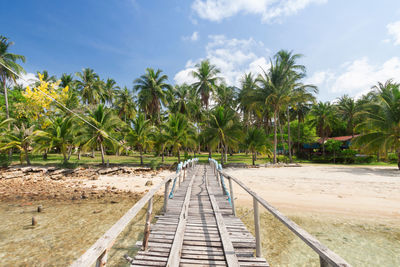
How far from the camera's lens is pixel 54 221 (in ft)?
20.5

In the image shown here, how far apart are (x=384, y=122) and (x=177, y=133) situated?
17203mm

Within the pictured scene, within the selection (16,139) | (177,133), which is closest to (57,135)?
(16,139)

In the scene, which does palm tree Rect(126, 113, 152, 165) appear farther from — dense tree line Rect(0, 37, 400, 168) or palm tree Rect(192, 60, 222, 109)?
palm tree Rect(192, 60, 222, 109)

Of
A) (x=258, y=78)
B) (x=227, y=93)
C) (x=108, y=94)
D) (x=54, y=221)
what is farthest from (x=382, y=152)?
(x=108, y=94)

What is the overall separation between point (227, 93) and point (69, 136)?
21540 mm

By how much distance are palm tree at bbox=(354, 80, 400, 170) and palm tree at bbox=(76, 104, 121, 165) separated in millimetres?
22095

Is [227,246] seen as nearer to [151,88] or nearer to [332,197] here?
[332,197]

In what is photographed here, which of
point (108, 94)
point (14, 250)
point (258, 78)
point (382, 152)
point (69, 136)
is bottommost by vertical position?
point (14, 250)

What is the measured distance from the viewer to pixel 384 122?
14.2 meters

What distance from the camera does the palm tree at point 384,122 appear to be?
1395 cm

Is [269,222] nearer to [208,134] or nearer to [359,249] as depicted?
[359,249]

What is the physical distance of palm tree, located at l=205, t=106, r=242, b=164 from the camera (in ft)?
55.0

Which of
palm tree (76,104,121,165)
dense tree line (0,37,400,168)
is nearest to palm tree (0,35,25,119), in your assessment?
dense tree line (0,37,400,168)

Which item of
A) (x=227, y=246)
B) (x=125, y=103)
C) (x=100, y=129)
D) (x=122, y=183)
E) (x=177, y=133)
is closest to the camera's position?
(x=227, y=246)
